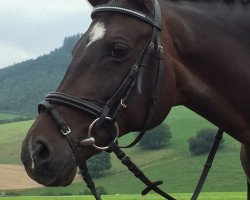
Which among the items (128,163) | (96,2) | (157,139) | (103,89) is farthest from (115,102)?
(157,139)

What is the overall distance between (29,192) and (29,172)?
66.8m

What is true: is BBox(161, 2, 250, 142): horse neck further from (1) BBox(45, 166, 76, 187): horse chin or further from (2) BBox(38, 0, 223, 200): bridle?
(1) BBox(45, 166, 76, 187): horse chin

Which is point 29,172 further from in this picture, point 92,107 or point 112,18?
point 112,18

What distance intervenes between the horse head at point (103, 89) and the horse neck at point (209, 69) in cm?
23

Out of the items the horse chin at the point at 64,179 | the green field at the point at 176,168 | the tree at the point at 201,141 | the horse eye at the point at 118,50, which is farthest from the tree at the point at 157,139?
the horse chin at the point at 64,179

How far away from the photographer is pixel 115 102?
4051 millimetres

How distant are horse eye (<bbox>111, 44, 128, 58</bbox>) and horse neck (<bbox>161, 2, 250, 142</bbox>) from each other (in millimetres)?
593

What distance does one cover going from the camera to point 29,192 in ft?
224

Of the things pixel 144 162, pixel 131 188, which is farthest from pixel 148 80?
pixel 144 162

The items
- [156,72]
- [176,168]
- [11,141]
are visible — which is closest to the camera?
[156,72]

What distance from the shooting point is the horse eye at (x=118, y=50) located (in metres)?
4.07

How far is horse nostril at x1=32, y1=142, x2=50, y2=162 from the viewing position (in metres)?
3.74

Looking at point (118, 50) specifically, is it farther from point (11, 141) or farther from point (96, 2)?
point (11, 141)

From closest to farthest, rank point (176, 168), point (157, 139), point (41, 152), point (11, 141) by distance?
point (41, 152)
point (176, 168)
point (157, 139)
point (11, 141)
